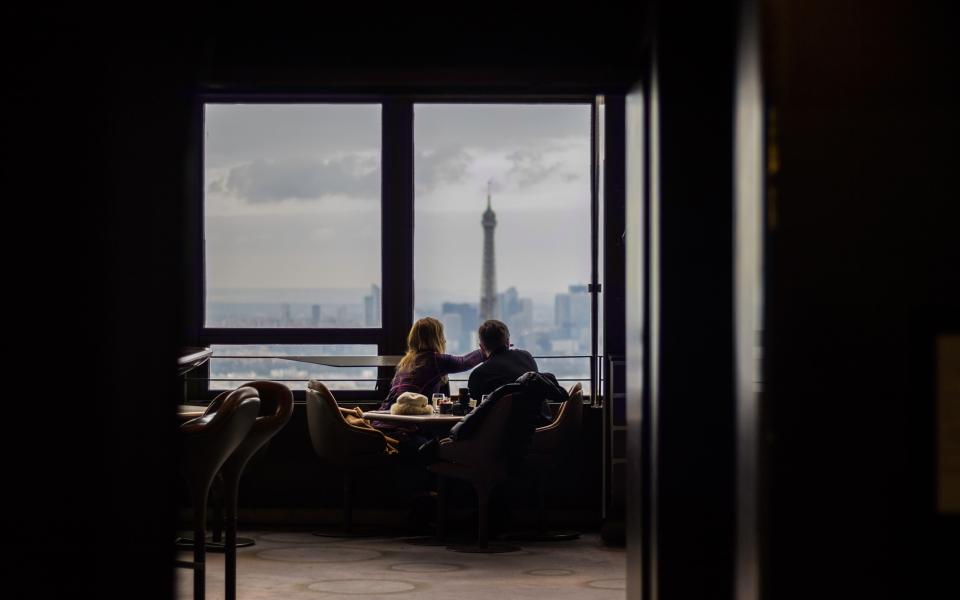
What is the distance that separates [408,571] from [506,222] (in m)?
3.61

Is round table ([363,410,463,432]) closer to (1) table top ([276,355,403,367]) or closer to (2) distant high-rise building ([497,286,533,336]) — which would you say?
(1) table top ([276,355,403,367])

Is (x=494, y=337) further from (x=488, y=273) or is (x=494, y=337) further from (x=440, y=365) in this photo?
(x=488, y=273)

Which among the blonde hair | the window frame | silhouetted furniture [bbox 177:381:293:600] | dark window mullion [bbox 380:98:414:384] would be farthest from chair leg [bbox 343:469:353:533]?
silhouetted furniture [bbox 177:381:293:600]

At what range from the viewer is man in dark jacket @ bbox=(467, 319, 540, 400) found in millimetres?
7227

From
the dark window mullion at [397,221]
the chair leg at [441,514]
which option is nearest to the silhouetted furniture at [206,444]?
the chair leg at [441,514]

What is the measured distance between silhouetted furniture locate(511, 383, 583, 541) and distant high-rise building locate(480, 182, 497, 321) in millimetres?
1641

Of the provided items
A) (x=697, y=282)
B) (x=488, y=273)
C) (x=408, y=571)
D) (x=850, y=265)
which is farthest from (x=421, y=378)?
(x=850, y=265)

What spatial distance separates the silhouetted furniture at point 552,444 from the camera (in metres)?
7.21

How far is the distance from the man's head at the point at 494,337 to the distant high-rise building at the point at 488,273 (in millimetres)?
1252

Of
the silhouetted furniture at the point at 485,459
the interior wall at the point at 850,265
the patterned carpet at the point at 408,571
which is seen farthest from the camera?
the silhouetted furniture at the point at 485,459

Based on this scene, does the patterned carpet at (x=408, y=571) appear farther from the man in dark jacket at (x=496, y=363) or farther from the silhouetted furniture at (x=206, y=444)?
the man in dark jacket at (x=496, y=363)

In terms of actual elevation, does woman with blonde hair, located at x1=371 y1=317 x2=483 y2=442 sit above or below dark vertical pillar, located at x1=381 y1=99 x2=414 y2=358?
below

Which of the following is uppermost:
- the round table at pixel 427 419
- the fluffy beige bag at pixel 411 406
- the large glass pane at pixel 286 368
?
the large glass pane at pixel 286 368

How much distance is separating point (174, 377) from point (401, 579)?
3336 mm
